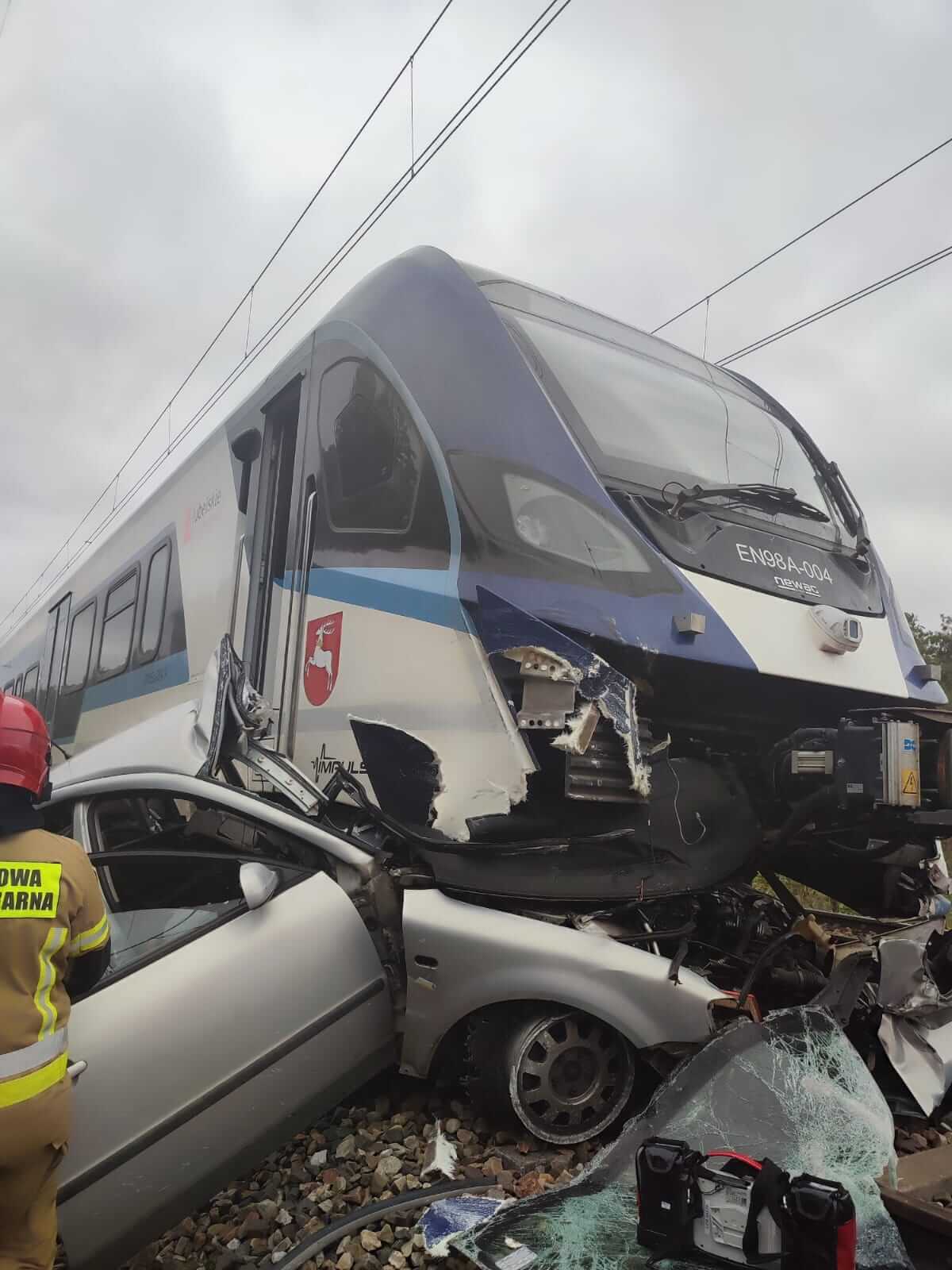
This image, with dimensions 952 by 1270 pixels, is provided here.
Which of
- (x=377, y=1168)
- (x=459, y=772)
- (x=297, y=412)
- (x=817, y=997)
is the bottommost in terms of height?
(x=377, y=1168)

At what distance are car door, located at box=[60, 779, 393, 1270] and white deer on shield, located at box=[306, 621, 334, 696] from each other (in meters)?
0.85

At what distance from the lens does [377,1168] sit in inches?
120

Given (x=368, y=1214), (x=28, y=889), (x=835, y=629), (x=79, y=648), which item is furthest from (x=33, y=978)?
(x=79, y=648)

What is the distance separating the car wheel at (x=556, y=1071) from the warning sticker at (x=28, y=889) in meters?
1.51

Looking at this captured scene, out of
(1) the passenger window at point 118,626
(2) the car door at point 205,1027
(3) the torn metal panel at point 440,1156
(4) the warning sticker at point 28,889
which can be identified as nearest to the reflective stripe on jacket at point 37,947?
(4) the warning sticker at point 28,889

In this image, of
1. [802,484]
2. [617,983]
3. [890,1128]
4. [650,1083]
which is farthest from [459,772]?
[802,484]

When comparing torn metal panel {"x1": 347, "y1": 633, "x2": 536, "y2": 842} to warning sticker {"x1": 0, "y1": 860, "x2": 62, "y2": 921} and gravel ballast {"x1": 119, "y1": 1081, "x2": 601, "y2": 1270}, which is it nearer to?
gravel ballast {"x1": 119, "y1": 1081, "x2": 601, "y2": 1270}

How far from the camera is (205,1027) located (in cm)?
284

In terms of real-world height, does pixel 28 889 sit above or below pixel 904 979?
above

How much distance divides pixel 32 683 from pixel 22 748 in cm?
949

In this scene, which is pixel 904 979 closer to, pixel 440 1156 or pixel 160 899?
pixel 440 1156

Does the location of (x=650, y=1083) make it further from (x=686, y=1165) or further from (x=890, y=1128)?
(x=686, y=1165)

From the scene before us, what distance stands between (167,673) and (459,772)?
137 inches

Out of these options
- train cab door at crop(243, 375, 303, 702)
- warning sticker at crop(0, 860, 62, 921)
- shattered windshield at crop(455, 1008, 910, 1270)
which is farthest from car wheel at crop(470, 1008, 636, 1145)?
train cab door at crop(243, 375, 303, 702)
